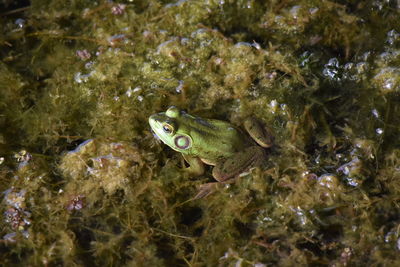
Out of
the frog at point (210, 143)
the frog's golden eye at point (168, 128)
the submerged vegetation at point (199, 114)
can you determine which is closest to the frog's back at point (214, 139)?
the frog at point (210, 143)

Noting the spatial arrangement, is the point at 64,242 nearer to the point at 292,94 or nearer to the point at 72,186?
the point at 72,186

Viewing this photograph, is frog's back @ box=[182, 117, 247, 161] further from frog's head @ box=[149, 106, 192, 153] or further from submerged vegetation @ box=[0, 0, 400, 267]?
submerged vegetation @ box=[0, 0, 400, 267]

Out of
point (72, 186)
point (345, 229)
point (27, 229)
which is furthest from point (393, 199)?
point (27, 229)

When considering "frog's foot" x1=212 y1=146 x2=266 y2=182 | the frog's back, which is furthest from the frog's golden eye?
"frog's foot" x1=212 y1=146 x2=266 y2=182

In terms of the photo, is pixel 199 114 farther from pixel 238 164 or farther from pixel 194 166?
pixel 238 164

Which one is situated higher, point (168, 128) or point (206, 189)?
point (168, 128)

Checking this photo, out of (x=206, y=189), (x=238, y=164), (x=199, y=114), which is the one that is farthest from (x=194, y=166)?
(x=199, y=114)

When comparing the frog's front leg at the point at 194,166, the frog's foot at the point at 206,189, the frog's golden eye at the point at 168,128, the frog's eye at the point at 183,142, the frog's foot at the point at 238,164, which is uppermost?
the frog's golden eye at the point at 168,128

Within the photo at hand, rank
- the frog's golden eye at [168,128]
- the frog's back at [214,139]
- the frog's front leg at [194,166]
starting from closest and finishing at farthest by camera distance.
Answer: the frog's golden eye at [168,128], the frog's back at [214,139], the frog's front leg at [194,166]

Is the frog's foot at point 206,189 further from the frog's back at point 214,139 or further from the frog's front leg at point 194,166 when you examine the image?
the frog's back at point 214,139
